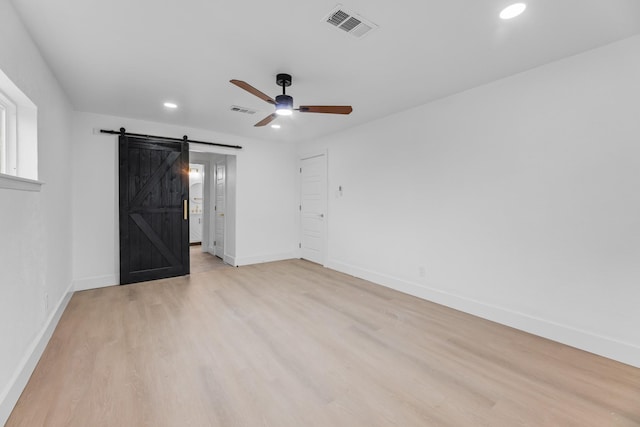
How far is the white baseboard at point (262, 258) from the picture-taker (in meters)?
5.55

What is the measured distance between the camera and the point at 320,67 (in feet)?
9.07

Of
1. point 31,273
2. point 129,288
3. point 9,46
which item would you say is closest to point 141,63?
point 9,46

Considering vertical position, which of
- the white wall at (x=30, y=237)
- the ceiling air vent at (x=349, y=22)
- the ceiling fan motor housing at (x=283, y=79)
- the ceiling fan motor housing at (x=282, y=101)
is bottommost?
the white wall at (x=30, y=237)

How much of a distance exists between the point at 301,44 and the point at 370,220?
9.41 ft

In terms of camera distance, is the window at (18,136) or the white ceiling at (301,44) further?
the window at (18,136)

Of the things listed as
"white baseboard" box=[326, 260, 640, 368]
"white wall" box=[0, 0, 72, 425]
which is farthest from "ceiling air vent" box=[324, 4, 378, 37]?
"white baseboard" box=[326, 260, 640, 368]

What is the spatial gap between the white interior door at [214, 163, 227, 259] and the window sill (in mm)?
3724

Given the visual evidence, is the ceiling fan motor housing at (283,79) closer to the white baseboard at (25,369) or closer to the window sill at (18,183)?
the window sill at (18,183)

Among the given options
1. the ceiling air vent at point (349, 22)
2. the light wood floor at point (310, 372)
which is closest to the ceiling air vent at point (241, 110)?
the ceiling air vent at point (349, 22)

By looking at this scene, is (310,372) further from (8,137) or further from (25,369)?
(8,137)

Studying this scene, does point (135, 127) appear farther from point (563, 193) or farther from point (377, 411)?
point (563, 193)

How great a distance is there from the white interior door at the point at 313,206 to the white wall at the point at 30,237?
388cm

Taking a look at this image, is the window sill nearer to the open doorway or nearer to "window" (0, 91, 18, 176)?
"window" (0, 91, 18, 176)

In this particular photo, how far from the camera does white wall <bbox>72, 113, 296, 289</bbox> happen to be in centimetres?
409
